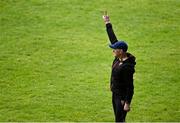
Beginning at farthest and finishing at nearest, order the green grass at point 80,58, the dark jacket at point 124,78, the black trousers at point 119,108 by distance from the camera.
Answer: the green grass at point 80,58 → the black trousers at point 119,108 → the dark jacket at point 124,78

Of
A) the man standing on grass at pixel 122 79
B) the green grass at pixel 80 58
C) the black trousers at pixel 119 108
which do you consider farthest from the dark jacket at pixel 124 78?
the green grass at pixel 80 58

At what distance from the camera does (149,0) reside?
21.5m

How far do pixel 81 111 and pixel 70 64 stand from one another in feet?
10.5

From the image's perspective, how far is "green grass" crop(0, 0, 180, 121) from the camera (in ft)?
44.8

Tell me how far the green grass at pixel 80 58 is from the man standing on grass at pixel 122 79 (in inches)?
74.9

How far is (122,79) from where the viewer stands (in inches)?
441

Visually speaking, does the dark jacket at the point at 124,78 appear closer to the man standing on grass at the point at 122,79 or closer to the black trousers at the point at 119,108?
the man standing on grass at the point at 122,79

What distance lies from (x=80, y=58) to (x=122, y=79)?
5758mm

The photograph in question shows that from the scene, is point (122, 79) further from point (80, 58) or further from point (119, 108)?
point (80, 58)

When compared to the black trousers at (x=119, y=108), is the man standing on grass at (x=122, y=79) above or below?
above

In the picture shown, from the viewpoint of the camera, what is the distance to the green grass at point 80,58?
537 inches

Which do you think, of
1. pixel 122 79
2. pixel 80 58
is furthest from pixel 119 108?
pixel 80 58

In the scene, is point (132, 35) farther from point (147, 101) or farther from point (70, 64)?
point (147, 101)

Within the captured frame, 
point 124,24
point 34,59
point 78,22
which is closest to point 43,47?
point 34,59
